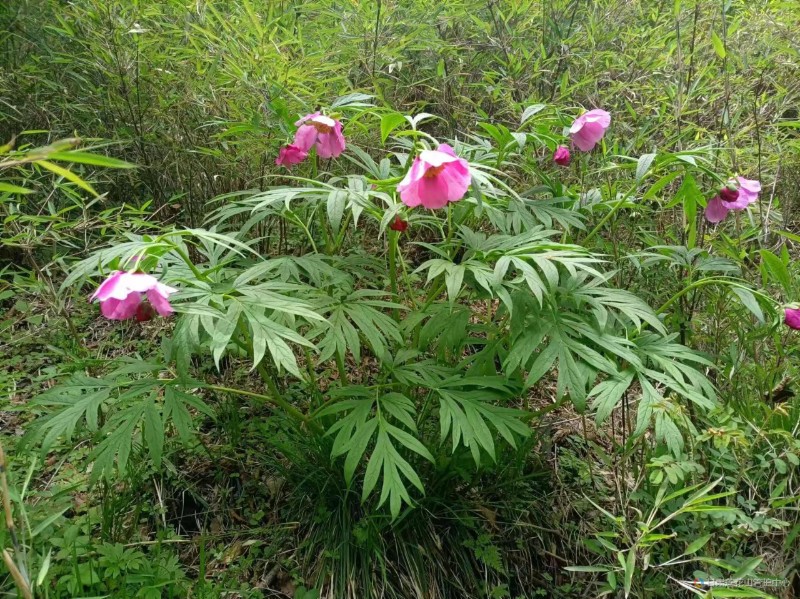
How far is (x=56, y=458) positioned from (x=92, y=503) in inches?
14.1

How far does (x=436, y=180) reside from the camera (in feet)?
4.01

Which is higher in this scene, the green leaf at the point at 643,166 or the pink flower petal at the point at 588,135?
the pink flower petal at the point at 588,135

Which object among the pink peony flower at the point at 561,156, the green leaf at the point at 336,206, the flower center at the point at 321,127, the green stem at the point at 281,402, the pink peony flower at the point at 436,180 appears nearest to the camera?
the pink peony flower at the point at 436,180

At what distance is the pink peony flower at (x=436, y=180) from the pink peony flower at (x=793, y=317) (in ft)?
2.72

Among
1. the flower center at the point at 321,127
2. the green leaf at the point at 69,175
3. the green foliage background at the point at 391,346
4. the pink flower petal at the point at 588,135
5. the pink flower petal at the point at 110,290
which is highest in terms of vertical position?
the green leaf at the point at 69,175

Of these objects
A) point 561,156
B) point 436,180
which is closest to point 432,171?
point 436,180

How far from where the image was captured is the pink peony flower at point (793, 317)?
133 cm

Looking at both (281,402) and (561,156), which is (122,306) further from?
(561,156)

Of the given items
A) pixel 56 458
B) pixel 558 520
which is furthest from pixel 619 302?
pixel 56 458

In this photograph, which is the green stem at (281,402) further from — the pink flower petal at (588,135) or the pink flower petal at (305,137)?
the pink flower petal at (588,135)

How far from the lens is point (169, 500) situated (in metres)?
1.82

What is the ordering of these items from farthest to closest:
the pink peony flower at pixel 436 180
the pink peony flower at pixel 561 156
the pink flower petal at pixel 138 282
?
1. the pink peony flower at pixel 561 156
2. the pink peony flower at pixel 436 180
3. the pink flower petal at pixel 138 282

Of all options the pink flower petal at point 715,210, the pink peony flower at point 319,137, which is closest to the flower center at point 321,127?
the pink peony flower at point 319,137

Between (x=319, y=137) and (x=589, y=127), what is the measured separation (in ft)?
2.51
